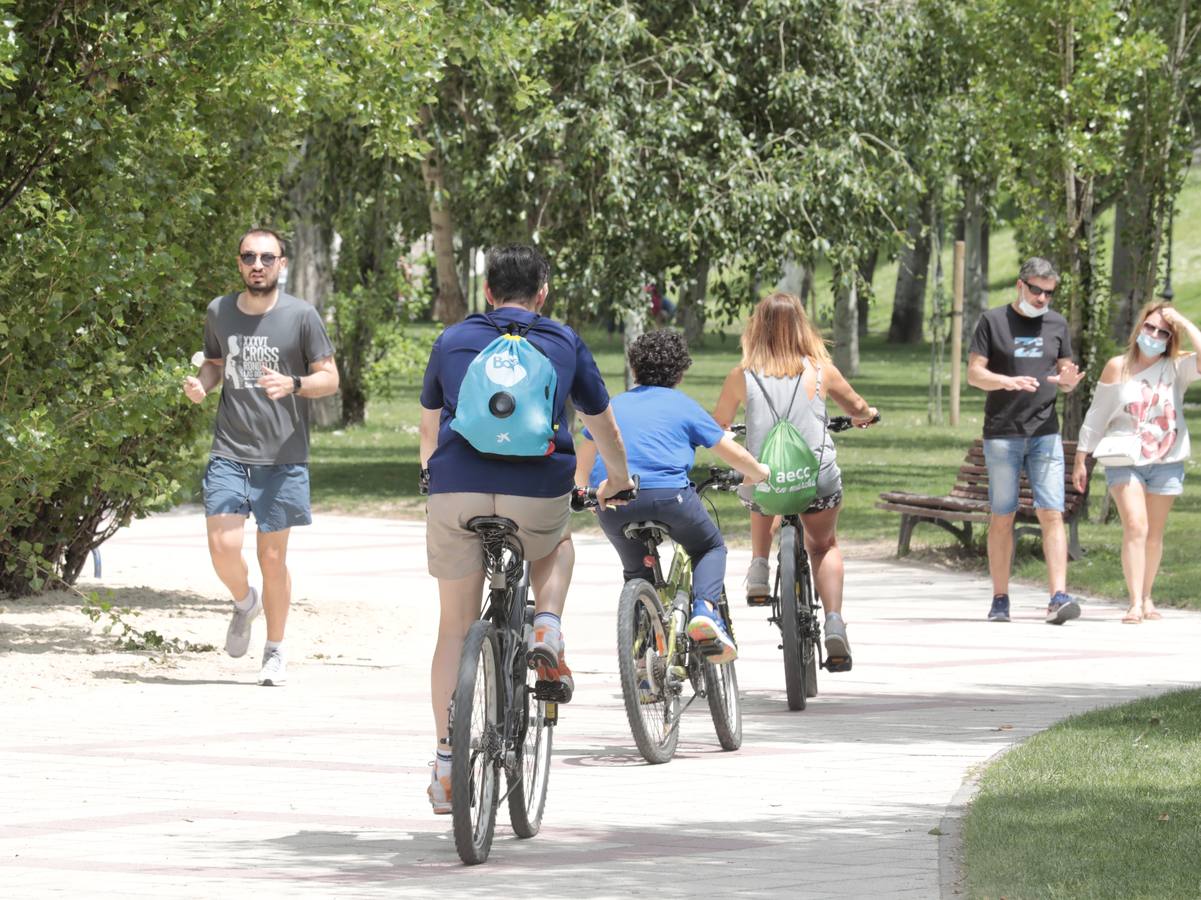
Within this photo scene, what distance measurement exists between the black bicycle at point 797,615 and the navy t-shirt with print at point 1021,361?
3.21 m

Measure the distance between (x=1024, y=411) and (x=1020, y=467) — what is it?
1.04ft

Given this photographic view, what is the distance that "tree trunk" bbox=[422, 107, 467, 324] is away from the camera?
23.0 m

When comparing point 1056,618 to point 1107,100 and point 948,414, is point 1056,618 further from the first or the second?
point 948,414

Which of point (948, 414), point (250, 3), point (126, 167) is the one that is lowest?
point (948, 414)

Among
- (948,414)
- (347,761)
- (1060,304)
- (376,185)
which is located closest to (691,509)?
(347,761)

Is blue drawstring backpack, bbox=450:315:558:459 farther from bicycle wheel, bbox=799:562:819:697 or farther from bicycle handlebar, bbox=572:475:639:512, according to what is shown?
bicycle wheel, bbox=799:562:819:697

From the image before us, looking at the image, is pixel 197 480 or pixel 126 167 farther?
pixel 197 480

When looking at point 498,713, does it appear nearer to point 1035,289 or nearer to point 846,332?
point 1035,289

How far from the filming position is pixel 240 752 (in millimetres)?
8484

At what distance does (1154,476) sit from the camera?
13148mm

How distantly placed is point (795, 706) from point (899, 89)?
53.5 ft

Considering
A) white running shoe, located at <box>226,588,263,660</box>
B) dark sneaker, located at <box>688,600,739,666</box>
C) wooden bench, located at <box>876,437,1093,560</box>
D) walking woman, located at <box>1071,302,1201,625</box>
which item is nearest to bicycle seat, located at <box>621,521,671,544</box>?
dark sneaker, located at <box>688,600,739,666</box>

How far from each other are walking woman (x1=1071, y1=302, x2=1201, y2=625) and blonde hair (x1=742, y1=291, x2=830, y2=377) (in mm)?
3757

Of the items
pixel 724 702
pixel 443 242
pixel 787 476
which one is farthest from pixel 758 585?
pixel 443 242
